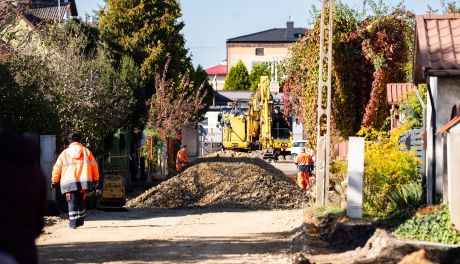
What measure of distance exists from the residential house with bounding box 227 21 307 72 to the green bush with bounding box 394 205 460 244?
113567mm

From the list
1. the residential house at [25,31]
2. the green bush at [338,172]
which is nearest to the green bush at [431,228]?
the green bush at [338,172]

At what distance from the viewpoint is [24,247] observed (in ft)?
17.2

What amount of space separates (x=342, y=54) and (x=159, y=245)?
700 inches

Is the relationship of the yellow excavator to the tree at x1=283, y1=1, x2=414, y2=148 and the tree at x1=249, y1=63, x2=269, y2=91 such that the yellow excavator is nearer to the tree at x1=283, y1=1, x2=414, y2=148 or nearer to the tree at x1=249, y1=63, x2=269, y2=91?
the tree at x1=283, y1=1, x2=414, y2=148

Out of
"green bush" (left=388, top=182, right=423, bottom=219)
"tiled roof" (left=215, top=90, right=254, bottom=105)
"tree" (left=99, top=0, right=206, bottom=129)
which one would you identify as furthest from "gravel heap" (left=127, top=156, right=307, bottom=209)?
"tiled roof" (left=215, top=90, right=254, bottom=105)

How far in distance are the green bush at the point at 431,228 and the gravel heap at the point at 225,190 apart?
1075 cm

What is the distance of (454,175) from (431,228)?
3.13 ft

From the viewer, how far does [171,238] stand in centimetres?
1661

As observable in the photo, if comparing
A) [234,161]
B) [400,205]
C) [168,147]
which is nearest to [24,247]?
[400,205]

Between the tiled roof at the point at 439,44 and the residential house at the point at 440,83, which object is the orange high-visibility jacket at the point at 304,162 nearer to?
the residential house at the point at 440,83

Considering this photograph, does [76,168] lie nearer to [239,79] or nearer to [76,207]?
[76,207]

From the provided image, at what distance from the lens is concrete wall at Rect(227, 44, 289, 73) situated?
5138 inches

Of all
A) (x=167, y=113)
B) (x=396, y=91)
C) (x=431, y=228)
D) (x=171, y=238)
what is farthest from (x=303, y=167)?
(x=431, y=228)

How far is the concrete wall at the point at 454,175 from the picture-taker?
1495cm
